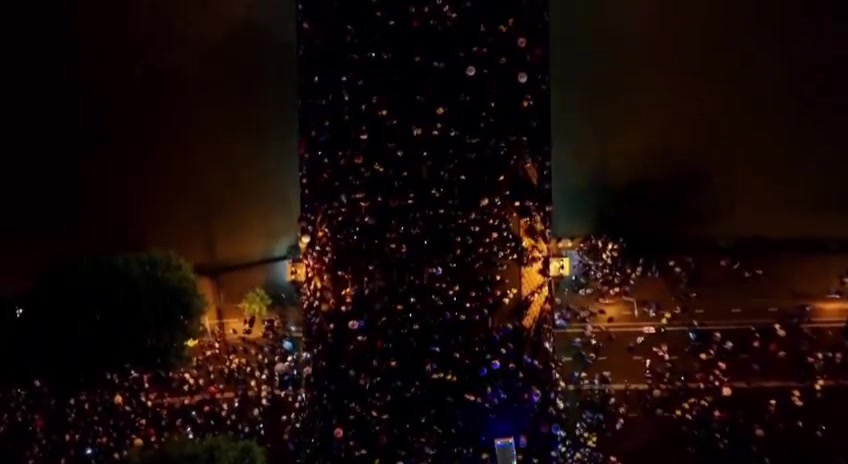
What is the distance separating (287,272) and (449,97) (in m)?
0.92

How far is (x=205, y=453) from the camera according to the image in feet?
8.34

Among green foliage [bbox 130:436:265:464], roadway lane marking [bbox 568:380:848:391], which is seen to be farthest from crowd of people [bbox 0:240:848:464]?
green foliage [bbox 130:436:265:464]

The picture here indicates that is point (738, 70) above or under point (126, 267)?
above

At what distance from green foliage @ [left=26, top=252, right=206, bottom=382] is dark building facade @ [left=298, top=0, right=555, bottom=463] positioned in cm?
56

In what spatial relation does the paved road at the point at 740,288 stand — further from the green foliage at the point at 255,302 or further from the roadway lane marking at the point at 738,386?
the green foliage at the point at 255,302

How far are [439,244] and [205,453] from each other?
1108mm

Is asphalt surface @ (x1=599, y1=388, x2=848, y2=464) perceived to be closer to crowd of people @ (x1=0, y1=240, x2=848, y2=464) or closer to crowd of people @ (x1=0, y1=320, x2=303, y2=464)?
crowd of people @ (x1=0, y1=240, x2=848, y2=464)

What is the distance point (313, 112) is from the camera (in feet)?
10.1

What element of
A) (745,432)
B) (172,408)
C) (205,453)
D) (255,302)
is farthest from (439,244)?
(745,432)

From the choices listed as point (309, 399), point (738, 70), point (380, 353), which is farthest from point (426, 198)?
point (738, 70)

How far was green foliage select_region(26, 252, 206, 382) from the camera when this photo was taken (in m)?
2.59

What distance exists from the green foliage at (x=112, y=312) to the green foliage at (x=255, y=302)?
1.19ft

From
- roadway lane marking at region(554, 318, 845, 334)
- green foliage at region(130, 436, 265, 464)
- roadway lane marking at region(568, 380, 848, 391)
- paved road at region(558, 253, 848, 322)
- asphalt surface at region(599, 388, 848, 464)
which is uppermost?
paved road at region(558, 253, 848, 322)

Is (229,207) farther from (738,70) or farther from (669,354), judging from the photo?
(738,70)
